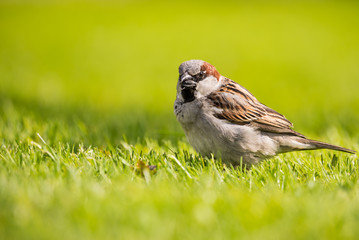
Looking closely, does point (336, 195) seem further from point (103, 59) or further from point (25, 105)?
point (103, 59)

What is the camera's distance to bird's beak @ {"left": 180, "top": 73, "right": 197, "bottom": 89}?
3861 millimetres

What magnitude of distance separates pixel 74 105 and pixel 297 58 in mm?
7793

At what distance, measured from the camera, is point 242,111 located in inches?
155

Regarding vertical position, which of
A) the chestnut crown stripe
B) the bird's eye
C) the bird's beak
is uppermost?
the chestnut crown stripe

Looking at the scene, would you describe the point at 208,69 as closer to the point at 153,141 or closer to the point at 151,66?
the point at 153,141

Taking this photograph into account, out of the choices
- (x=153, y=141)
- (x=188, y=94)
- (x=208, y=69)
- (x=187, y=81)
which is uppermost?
(x=208, y=69)

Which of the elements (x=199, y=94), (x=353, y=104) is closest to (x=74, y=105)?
(x=199, y=94)

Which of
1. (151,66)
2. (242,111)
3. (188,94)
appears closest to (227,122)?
(242,111)

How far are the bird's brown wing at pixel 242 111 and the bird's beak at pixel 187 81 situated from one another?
19 centimetres

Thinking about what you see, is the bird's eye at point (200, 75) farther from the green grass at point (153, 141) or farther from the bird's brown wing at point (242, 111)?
the green grass at point (153, 141)

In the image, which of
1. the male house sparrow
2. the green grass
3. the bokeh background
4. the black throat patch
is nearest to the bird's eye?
the male house sparrow

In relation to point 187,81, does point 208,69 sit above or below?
above

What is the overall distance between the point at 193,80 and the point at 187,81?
63 millimetres

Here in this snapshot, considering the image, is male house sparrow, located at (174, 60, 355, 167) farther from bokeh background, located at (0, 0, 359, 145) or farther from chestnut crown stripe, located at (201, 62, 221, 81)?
bokeh background, located at (0, 0, 359, 145)
